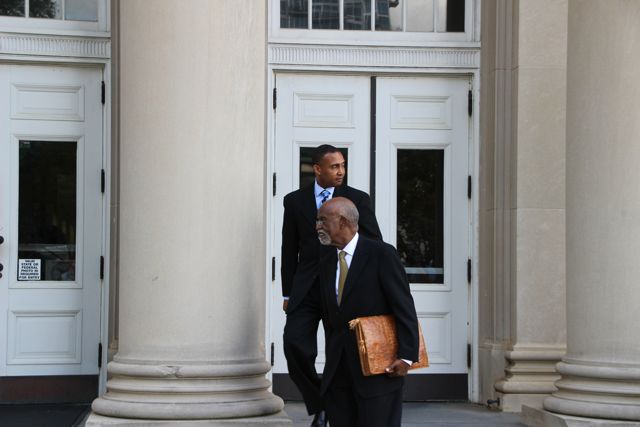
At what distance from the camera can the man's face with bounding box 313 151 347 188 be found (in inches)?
296

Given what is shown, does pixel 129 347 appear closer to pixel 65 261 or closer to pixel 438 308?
pixel 65 261

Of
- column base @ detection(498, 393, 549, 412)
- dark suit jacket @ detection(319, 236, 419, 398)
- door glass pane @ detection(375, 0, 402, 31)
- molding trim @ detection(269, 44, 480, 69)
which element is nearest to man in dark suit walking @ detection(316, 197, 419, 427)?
dark suit jacket @ detection(319, 236, 419, 398)

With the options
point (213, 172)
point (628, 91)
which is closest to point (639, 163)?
point (628, 91)

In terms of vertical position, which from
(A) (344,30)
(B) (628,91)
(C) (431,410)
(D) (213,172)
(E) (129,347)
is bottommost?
(C) (431,410)

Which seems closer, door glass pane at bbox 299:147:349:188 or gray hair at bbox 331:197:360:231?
gray hair at bbox 331:197:360:231

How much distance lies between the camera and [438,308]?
10.3 meters

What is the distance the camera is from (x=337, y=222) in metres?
6.35

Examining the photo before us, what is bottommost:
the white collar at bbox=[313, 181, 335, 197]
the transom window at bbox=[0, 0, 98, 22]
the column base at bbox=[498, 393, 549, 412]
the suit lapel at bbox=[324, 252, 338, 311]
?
the column base at bbox=[498, 393, 549, 412]

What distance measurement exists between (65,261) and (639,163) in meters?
4.78

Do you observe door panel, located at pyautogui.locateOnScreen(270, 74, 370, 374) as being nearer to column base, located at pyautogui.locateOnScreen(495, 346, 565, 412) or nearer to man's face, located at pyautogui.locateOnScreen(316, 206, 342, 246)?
column base, located at pyautogui.locateOnScreen(495, 346, 565, 412)

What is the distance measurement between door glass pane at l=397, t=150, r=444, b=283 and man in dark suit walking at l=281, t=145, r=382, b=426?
2.62m

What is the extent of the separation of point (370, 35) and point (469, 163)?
4.66 ft

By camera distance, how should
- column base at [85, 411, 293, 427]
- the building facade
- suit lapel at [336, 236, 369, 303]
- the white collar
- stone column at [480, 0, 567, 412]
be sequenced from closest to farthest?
suit lapel at [336, 236, 369, 303]
column base at [85, 411, 293, 427]
the white collar
the building facade
stone column at [480, 0, 567, 412]

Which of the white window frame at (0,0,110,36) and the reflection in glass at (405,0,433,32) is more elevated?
the reflection in glass at (405,0,433,32)
